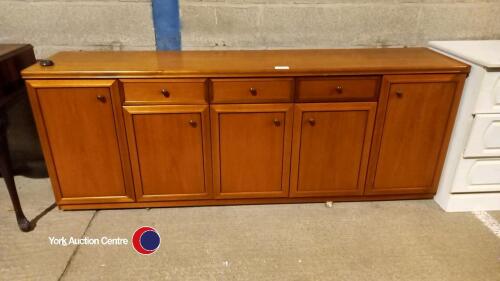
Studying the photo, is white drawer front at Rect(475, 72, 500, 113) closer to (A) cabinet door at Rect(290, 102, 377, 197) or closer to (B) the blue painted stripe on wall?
(A) cabinet door at Rect(290, 102, 377, 197)

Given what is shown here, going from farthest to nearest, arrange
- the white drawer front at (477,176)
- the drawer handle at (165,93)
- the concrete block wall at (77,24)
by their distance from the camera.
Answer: the concrete block wall at (77,24) < the white drawer front at (477,176) < the drawer handle at (165,93)

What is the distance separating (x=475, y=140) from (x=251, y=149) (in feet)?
3.74

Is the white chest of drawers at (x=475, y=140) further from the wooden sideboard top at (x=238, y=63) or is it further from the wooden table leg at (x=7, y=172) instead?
the wooden table leg at (x=7, y=172)

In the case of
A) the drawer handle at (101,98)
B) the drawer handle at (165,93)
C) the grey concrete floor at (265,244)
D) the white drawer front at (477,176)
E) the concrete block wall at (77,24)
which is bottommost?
the grey concrete floor at (265,244)

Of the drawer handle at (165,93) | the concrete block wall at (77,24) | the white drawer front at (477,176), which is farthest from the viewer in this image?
the concrete block wall at (77,24)

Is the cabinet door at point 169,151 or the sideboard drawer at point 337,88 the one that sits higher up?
the sideboard drawer at point 337,88

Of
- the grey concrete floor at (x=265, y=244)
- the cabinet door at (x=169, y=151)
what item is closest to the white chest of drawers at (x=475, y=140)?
the grey concrete floor at (x=265, y=244)

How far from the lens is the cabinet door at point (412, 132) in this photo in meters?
1.78

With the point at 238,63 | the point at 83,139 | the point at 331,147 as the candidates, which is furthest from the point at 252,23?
the point at 83,139

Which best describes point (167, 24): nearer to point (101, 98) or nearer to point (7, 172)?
point (101, 98)

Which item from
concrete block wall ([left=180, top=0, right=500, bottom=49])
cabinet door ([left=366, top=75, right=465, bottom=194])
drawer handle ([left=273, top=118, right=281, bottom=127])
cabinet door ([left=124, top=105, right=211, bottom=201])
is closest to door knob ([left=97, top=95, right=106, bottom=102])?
cabinet door ([left=124, top=105, right=211, bottom=201])

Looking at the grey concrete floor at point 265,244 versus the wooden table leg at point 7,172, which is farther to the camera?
the wooden table leg at point 7,172

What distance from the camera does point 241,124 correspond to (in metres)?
1.79

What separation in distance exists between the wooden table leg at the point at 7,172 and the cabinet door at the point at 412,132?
5.96 feet
